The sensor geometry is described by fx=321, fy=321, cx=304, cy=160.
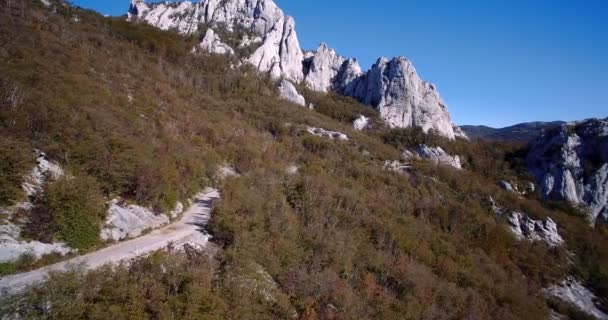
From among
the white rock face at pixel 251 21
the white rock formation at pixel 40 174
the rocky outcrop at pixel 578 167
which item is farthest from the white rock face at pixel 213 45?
the rocky outcrop at pixel 578 167

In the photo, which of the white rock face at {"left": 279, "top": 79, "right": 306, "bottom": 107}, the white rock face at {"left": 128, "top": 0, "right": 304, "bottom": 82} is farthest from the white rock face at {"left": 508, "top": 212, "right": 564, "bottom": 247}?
the white rock face at {"left": 128, "top": 0, "right": 304, "bottom": 82}

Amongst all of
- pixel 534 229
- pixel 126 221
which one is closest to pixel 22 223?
pixel 126 221

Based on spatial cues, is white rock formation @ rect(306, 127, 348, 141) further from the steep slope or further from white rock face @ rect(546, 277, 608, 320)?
white rock face @ rect(546, 277, 608, 320)

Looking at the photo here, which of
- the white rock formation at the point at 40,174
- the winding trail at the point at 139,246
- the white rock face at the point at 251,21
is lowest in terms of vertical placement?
the winding trail at the point at 139,246

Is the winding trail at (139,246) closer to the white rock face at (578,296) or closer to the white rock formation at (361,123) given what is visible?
the white rock face at (578,296)

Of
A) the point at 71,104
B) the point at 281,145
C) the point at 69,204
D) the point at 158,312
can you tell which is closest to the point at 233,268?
the point at 158,312
